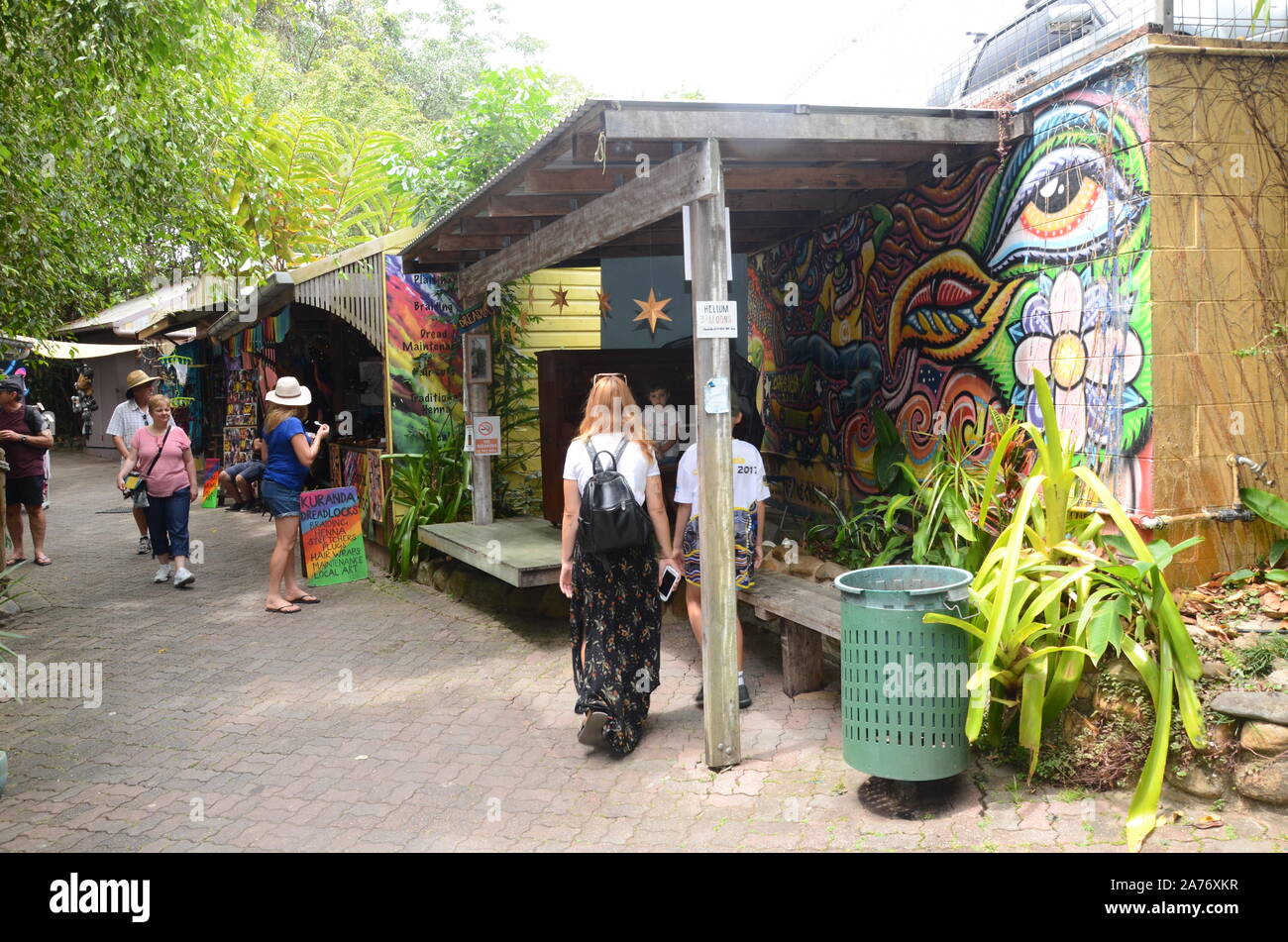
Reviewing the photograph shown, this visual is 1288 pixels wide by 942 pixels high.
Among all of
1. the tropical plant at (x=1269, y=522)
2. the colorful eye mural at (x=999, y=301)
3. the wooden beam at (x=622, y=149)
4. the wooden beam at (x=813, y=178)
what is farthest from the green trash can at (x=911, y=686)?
the wooden beam at (x=813, y=178)

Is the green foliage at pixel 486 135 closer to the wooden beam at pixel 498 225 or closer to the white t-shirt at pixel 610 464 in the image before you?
the wooden beam at pixel 498 225

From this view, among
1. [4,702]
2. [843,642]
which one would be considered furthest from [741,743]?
[4,702]

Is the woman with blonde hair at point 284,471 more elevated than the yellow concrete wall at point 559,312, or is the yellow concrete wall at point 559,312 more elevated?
the yellow concrete wall at point 559,312

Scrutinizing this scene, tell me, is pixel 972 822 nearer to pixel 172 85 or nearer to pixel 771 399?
pixel 771 399

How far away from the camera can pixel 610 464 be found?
5.11 m

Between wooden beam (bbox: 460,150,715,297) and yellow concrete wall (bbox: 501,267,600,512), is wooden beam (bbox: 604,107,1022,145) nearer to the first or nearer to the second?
wooden beam (bbox: 460,150,715,297)

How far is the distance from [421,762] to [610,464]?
1767mm

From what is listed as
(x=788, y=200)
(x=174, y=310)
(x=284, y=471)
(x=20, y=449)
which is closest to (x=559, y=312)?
(x=284, y=471)

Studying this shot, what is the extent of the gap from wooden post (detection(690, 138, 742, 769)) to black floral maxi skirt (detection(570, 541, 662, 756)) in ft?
1.53

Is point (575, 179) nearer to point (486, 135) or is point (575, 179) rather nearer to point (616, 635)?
point (616, 635)

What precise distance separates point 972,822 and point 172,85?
332 inches

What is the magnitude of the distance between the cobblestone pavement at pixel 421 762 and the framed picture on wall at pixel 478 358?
2159mm

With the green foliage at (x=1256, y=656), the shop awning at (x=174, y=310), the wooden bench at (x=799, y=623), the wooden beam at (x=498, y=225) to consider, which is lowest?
the wooden bench at (x=799, y=623)

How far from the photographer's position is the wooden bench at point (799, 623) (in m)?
5.60
